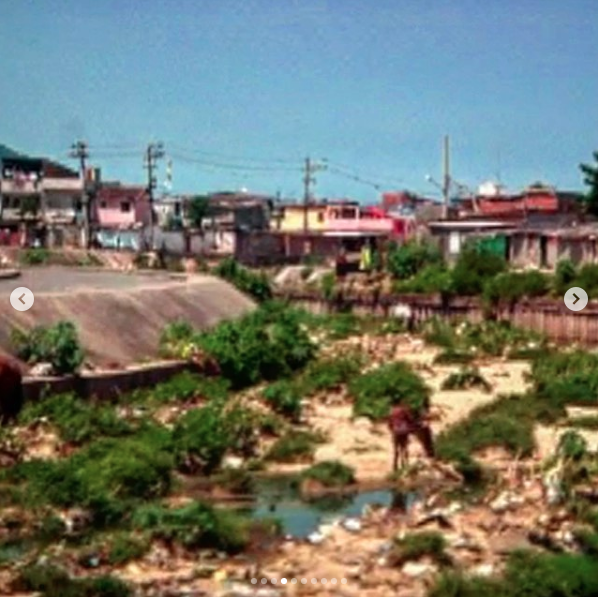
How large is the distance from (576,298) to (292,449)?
24485 millimetres

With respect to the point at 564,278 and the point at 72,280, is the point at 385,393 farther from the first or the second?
the point at 564,278

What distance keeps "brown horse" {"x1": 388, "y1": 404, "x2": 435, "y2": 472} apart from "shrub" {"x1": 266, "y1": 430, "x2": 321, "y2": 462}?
4.45 feet

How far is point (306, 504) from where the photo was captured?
65.1 ft

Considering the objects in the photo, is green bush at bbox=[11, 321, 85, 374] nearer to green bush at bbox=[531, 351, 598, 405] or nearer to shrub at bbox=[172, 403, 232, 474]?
shrub at bbox=[172, 403, 232, 474]

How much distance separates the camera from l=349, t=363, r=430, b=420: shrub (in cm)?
2642

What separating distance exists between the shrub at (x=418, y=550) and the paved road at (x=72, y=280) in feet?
61.0

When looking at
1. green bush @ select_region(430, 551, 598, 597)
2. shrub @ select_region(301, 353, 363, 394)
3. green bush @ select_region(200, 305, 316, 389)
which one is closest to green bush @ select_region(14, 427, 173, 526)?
green bush @ select_region(430, 551, 598, 597)

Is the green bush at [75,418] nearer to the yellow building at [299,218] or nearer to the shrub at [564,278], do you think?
the shrub at [564,278]

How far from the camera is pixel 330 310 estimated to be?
52.0 m

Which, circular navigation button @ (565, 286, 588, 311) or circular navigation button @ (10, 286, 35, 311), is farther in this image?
circular navigation button @ (565, 286, 588, 311)

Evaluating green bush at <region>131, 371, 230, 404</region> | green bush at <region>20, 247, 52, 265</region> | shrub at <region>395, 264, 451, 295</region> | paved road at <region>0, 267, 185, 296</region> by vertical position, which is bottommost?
green bush at <region>131, 371, 230, 404</region>

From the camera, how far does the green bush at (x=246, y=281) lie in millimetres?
48062

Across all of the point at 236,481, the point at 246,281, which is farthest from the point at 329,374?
the point at 246,281

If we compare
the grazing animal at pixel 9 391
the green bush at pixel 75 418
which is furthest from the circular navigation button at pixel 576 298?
the grazing animal at pixel 9 391
